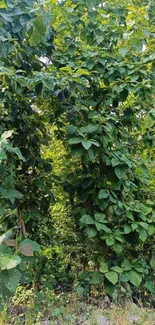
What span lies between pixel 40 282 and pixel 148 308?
102 centimetres

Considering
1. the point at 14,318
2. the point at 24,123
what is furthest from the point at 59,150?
the point at 14,318

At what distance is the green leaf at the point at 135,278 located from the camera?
7.91 ft

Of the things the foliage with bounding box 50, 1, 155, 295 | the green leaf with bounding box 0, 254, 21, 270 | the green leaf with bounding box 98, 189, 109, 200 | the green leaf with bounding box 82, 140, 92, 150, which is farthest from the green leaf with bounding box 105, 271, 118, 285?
the green leaf with bounding box 0, 254, 21, 270

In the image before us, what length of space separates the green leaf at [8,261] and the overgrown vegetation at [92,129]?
0.64m

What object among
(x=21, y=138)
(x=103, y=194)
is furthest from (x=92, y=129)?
(x=21, y=138)

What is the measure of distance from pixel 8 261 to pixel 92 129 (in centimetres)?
121

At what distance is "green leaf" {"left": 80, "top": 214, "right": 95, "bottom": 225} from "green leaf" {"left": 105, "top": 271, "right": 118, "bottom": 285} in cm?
40

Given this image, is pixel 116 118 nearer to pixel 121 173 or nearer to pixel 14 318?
pixel 121 173

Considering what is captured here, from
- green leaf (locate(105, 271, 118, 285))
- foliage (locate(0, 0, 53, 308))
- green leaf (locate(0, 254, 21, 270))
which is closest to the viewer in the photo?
green leaf (locate(0, 254, 21, 270))

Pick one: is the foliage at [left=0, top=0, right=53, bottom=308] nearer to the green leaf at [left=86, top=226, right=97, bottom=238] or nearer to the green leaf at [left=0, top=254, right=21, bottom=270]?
the green leaf at [left=0, top=254, right=21, bottom=270]

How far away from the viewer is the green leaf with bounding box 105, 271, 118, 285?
2283 mm

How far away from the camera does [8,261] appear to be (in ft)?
4.52

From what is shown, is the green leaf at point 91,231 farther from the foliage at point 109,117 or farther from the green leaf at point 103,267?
the green leaf at point 103,267

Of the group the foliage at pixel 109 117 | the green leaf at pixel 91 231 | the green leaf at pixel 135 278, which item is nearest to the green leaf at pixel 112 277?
the foliage at pixel 109 117
